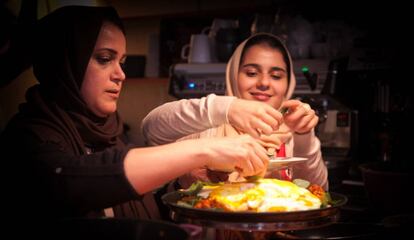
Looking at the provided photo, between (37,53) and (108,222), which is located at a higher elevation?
(37,53)

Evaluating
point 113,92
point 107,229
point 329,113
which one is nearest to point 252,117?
point 113,92

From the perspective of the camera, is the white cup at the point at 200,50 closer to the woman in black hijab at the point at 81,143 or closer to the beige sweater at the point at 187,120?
the beige sweater at the point at 187,120

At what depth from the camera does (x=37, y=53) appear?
2.45 feet

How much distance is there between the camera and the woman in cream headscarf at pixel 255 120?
0.97 m

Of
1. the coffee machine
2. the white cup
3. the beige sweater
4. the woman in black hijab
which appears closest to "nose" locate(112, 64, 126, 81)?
the woman in black hijab

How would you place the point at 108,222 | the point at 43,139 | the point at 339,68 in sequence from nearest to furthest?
the point at 108,222
the point at 43,139
the point at 339,68

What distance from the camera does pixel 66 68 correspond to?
0.85m

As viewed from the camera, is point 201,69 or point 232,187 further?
point 201,69

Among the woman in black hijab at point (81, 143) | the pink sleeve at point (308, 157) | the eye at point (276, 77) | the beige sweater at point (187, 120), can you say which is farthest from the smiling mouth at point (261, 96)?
the woman in black hijab at point (81, 143)

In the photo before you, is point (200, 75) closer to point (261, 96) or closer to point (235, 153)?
point (261, 96)

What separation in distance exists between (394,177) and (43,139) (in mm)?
1353

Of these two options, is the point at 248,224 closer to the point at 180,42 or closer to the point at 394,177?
the point at 394,177

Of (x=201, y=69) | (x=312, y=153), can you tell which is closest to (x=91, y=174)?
(x=312, y=153)

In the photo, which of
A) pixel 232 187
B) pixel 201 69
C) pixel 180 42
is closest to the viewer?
pixel 232 187
